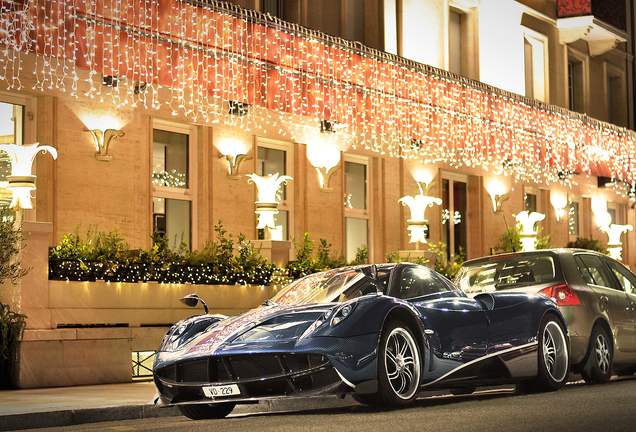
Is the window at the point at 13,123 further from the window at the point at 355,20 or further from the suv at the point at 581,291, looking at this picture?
the window at the point at 355,20

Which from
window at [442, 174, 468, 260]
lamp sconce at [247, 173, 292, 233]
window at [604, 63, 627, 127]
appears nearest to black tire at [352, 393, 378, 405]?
lamp sconce at [247, 173, 292, 233]

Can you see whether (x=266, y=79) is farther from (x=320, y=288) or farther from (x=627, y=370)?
(x=320, y=288)

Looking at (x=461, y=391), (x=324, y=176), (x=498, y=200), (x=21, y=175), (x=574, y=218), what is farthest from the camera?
(x=574, y=218)

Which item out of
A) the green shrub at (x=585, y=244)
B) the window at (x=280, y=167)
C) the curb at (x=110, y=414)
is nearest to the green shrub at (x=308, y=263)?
the window at (x=280, y=167)

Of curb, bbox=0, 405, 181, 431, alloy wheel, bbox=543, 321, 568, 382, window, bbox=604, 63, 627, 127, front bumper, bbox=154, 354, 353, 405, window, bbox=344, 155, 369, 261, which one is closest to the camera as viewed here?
front bumper, bbox=154, 354, 353, 405

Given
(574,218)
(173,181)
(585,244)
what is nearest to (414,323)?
(173,181)

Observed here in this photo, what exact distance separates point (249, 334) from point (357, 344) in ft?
2.86

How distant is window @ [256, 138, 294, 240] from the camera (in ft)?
64.3

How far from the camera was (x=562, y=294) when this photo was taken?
10.3m

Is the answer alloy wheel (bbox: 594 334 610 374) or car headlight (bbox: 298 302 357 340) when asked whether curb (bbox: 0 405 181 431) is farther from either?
alloy wheel (bbox: 594 334 610 374)

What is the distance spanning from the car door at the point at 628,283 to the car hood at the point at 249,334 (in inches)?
209

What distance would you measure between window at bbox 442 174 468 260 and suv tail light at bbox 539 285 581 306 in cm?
1393

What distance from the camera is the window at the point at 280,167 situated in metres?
19.6

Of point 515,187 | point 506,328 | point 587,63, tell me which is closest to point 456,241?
point 515,187
